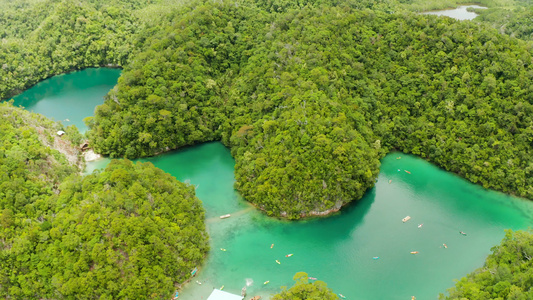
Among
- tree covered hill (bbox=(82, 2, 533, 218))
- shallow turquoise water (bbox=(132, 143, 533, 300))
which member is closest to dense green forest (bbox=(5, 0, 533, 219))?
tree covered hill (bbox=(82, 2, 533, 218))

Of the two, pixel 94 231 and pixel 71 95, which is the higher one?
pixel 94 231

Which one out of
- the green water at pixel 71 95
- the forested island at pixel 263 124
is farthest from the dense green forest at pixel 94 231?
the green water at pixel 71 95

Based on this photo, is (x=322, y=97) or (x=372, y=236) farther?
(x=322, y=97)

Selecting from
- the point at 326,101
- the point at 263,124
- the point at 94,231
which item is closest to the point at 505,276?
the point at 326,101

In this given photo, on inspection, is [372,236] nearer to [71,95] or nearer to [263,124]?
[263,124]

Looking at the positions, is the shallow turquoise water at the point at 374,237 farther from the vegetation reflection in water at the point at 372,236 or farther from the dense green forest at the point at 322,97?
the dense green forest at the point at 322,97

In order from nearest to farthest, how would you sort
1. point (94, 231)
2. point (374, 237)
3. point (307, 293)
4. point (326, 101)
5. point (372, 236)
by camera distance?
1. point (307, 293)
2. point (94, 231)
3. point (374, 237)
4. point (372, 236)
5. point (326, 101)

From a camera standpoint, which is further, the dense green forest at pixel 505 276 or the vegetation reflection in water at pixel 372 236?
the vegetation reflection in water at pixel 372 236
